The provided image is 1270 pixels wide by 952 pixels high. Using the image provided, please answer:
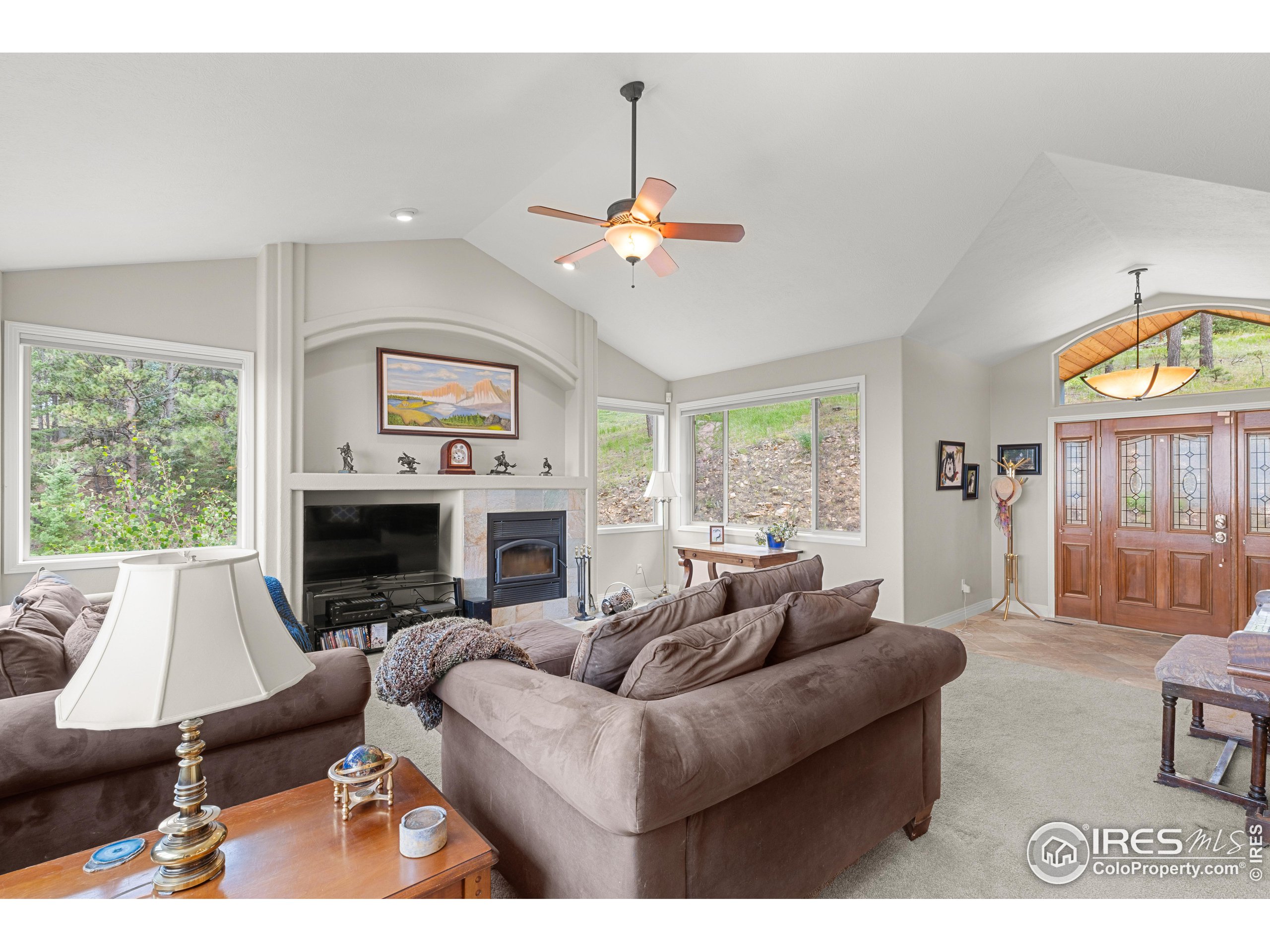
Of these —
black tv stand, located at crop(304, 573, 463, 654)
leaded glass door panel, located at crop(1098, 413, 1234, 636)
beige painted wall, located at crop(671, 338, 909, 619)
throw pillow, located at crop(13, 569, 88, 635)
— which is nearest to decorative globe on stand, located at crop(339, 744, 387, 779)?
throw pillow, located at crop(13, 569, 88, 635)

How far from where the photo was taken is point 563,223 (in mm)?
4531

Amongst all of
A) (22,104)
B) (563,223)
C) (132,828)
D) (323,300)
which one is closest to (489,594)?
(323,300)

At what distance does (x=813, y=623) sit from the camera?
→ 191cm

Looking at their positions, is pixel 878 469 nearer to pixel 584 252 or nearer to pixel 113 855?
pixel 584 252

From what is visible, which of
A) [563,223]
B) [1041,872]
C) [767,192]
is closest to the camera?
[1041,872]

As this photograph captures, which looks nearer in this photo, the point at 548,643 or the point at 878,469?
the point at 548,643

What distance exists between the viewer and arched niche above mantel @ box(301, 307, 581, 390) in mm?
4551

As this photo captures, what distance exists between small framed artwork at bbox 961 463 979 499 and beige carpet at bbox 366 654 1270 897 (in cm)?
212

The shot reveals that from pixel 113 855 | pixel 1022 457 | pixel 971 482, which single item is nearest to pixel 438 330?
pixel 113 855

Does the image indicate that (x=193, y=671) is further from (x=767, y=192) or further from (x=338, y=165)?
(x=767, y=192)

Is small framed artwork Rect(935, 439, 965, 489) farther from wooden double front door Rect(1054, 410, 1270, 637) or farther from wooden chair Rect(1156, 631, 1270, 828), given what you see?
wooden chair Rect(1156, 631, 1270, 828)

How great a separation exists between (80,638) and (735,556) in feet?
15.0

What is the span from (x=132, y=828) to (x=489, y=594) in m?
3.46
